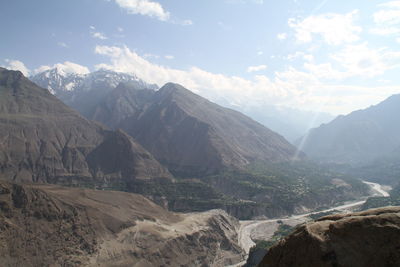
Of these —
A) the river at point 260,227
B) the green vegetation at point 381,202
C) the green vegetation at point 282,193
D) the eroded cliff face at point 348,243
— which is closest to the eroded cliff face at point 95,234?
the river at point 260,227

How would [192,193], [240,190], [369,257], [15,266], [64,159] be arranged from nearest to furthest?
[369,257], [15,266], [192,193], [240,190], [64,159]

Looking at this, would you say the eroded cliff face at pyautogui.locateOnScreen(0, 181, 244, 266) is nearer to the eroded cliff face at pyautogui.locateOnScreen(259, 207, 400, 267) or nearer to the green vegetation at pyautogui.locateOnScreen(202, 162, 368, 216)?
the green vegetation at pyautogui.locateOnScreen(202, 162, 368, 216)

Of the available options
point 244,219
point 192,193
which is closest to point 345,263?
point 244,219

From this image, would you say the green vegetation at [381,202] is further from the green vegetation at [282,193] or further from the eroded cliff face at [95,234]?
the eroded cliff face at [95,234]

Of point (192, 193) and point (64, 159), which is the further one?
point (64, 159)

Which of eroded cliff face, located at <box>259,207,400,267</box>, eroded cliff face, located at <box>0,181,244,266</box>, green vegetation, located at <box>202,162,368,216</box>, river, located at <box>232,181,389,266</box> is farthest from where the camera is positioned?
green vegetation, located at <box>202,162,368,216</box>

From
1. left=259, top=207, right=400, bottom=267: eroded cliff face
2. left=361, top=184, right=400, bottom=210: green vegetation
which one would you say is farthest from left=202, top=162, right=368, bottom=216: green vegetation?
left=259, top=207, right=400, bottom=267: eroded cliff face

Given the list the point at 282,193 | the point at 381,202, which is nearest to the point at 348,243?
the point at 381,202

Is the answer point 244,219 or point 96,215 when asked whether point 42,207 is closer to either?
point 96,215
